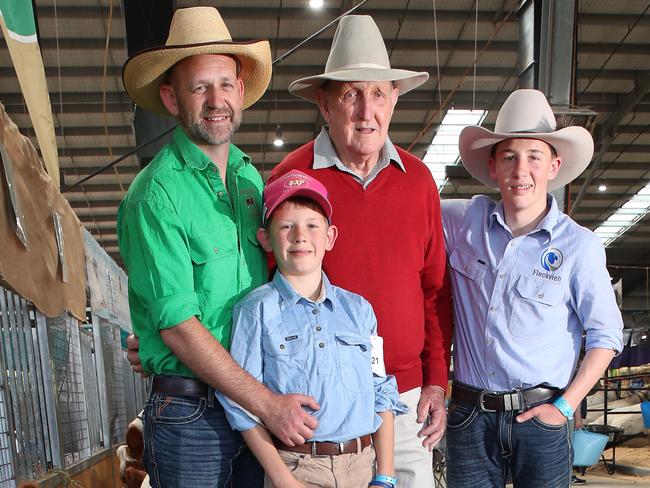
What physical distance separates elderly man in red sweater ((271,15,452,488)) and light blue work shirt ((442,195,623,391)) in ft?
0.47

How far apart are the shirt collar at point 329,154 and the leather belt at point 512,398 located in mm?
776

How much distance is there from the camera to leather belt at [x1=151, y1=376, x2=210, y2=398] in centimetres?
182

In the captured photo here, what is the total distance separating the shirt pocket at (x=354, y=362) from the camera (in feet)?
Answer: 6.21

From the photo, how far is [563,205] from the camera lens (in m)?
5.03

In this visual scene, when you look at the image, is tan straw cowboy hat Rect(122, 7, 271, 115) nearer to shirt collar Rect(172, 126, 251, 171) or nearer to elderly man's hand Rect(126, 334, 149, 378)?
shirt collar Rect(172, 126, 251, 171)

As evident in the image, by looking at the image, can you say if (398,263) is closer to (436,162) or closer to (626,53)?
(626,53)

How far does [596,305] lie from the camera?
2.40 m

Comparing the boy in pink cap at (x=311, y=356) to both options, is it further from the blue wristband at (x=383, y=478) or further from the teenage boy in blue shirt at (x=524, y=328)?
the teenage boy in blue shirt at (x=524, y=328)

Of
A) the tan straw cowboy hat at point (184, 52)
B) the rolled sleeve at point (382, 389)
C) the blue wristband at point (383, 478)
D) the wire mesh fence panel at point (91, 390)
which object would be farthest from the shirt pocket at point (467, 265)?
the wire mesh fence panel at point (91, 390)

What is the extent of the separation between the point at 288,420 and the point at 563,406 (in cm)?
104

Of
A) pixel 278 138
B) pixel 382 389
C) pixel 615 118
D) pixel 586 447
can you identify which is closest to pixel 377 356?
pixel 382 389

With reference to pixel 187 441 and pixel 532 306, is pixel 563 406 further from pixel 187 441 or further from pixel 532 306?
pixel 187 441

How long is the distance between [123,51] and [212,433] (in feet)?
29.5

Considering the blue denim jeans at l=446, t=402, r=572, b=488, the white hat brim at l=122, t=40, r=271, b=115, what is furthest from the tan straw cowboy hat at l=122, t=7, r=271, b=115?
the blue denim jeans at l=446, t=402, r=572, b=488
